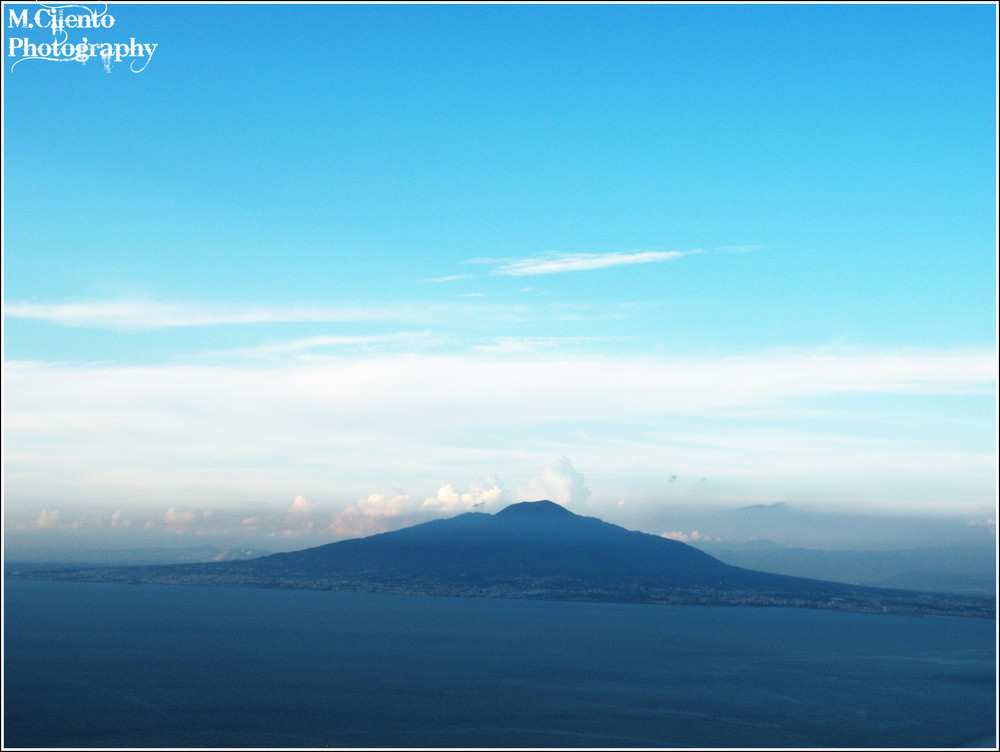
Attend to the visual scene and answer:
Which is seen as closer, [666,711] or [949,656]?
[666,711]

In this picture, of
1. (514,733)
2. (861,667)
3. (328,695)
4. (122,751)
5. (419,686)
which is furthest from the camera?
(861,667)

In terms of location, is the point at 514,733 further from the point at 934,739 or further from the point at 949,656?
the point at 949,656

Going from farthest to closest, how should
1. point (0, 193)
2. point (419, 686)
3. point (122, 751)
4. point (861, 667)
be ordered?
point (861, 667), point (419, 686), point (122, 751), point (0, 193)

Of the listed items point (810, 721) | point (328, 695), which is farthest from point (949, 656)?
point (328, 695)

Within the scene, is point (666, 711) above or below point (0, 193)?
below

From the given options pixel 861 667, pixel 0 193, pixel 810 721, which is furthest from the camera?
pixel 861 667

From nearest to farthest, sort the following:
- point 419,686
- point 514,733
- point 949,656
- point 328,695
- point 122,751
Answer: point 122,751 → point 514,733 → point 328,695 → point 419,686 → point 949,656

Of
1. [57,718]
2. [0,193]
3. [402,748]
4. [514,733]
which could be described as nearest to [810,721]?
[514,733]

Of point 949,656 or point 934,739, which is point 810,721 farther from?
point 949,656

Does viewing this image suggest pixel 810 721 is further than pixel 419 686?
No
